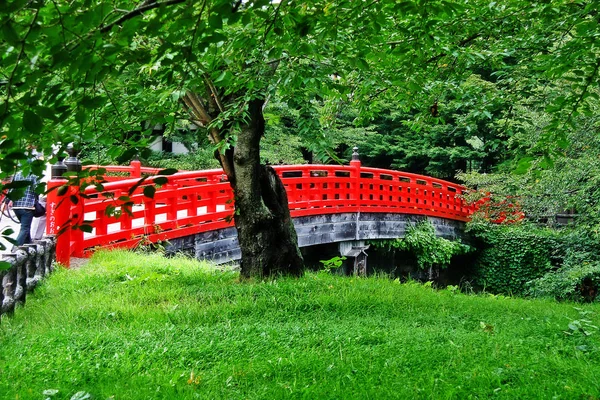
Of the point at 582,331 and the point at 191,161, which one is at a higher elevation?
the point at 191,161

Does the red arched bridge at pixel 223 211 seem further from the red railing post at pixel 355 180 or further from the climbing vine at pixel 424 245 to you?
the climbing vine at pixel 424 245

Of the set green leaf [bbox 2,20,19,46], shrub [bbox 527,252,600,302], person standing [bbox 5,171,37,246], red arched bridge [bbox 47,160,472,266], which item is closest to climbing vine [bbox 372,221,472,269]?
red arched bridge [bbox 47,160,472,266]

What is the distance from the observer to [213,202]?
9.07 metres

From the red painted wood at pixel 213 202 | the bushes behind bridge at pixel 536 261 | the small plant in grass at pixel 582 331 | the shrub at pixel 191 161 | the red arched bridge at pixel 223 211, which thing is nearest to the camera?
the small plant in grass at pixel 582 331

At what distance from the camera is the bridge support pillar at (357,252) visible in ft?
40.4

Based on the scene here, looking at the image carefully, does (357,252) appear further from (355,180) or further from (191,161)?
(191,161)

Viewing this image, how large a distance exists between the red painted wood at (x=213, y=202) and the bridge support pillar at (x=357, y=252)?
82cm

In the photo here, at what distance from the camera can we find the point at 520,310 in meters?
5.50

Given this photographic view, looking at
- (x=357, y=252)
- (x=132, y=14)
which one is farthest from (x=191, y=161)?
(x=132, y=14)

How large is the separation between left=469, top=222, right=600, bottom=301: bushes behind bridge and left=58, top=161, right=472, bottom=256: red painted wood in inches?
56.1

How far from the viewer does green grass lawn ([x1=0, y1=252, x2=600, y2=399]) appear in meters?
2.92

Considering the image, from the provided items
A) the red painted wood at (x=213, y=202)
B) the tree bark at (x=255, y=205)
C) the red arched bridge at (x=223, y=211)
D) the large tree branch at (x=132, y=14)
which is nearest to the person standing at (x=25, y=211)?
the red arched bridge at (x=223, y=211)

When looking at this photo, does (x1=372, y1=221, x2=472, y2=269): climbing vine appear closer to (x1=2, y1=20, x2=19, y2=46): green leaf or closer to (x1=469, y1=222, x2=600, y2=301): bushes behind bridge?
(x1=469, y1=222, x2=600, y2=301): bushes behind bridge

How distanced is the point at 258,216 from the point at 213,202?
3349mm
